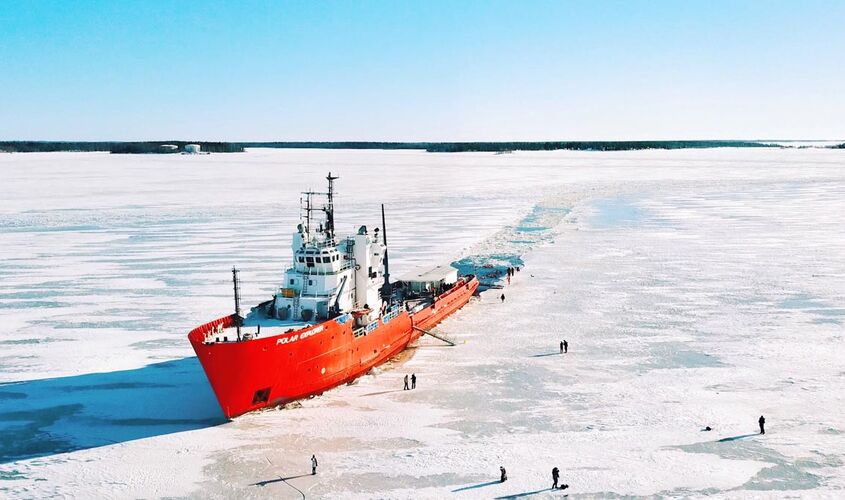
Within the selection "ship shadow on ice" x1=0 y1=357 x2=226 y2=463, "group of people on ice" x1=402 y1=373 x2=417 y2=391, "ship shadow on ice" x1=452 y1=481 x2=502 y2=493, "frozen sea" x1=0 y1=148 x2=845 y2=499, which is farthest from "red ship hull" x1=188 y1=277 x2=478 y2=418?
"ship shadow on ice" x1=452 y1=481 x2=502 y2=493

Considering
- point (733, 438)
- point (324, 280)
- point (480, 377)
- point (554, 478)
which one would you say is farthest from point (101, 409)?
point (733, 438)

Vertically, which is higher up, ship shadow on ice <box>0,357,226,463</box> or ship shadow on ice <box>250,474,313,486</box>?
ship shadow on ice <box>0,357,226,463</box>

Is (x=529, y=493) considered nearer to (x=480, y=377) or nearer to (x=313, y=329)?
(x=480, y=377)

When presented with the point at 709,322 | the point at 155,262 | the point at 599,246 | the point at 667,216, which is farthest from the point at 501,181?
the point at 709,322

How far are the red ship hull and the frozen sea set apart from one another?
528 millimetres

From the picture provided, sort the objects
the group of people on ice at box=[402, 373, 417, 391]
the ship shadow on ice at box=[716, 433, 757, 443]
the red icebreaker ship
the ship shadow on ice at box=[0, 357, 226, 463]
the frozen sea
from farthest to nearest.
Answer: the group of people on ice at box=[402, 373, 417, 391]
the red icebreaker ship
the ship shadow on ice at box=[0, 357, 226, 463]
the ship shadow on ice at box=[716, 433, 757, 443]
the frozen sea

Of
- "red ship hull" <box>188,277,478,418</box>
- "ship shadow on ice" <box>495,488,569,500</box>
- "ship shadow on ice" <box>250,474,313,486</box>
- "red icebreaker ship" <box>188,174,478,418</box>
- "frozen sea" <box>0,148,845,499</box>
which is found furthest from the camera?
"red icebreaker ship" <box>188,174,478,418</box>

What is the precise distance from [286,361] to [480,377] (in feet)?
20.1

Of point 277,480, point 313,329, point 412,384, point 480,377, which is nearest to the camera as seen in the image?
point 277,480

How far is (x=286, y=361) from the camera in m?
19.7

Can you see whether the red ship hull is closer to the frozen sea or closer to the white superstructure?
the frozen sea

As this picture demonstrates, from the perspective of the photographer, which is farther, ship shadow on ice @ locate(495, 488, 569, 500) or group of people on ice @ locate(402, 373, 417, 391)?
group of people on ice @ locate(402, 373, 417, 391)

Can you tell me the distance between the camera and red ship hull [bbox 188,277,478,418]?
61.1 ft

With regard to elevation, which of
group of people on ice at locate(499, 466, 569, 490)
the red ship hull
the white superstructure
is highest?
the white superstructure
